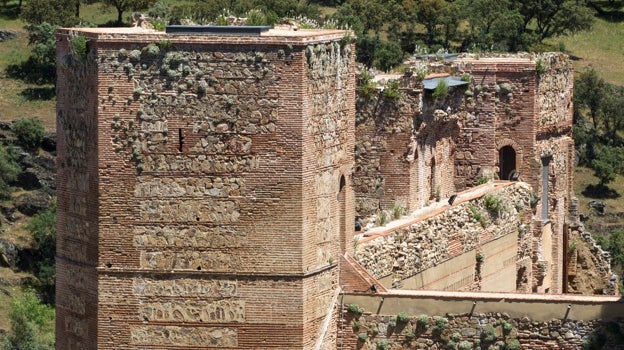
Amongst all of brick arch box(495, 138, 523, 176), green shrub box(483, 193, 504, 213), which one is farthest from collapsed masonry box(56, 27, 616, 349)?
brick arch box(495, 138, 523, 176)

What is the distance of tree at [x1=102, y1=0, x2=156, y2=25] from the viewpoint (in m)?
104

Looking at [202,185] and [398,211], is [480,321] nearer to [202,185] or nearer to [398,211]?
[202,185]

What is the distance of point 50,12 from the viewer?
4259 inches

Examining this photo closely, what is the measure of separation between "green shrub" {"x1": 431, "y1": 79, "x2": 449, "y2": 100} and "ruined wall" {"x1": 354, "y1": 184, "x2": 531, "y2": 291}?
7.02ft

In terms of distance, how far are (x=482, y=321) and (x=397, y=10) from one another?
258ft

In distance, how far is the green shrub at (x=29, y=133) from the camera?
319 feet

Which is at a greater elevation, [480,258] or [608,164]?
[480,258]

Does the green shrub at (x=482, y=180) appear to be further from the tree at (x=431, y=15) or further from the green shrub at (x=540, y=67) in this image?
the tree at (x=431, y=15)

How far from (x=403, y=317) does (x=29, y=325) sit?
41.8m

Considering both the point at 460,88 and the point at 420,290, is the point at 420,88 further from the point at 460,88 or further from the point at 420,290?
the point at 420,290

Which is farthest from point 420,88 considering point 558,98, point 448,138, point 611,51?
point 611,51

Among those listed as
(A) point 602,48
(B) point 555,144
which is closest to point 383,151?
(B) point 555,144

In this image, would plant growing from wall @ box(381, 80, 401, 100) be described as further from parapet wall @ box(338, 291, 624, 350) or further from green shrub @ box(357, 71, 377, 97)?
parapet wall @ box(338, 291, 624, 350)

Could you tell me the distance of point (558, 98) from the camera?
157 ft
